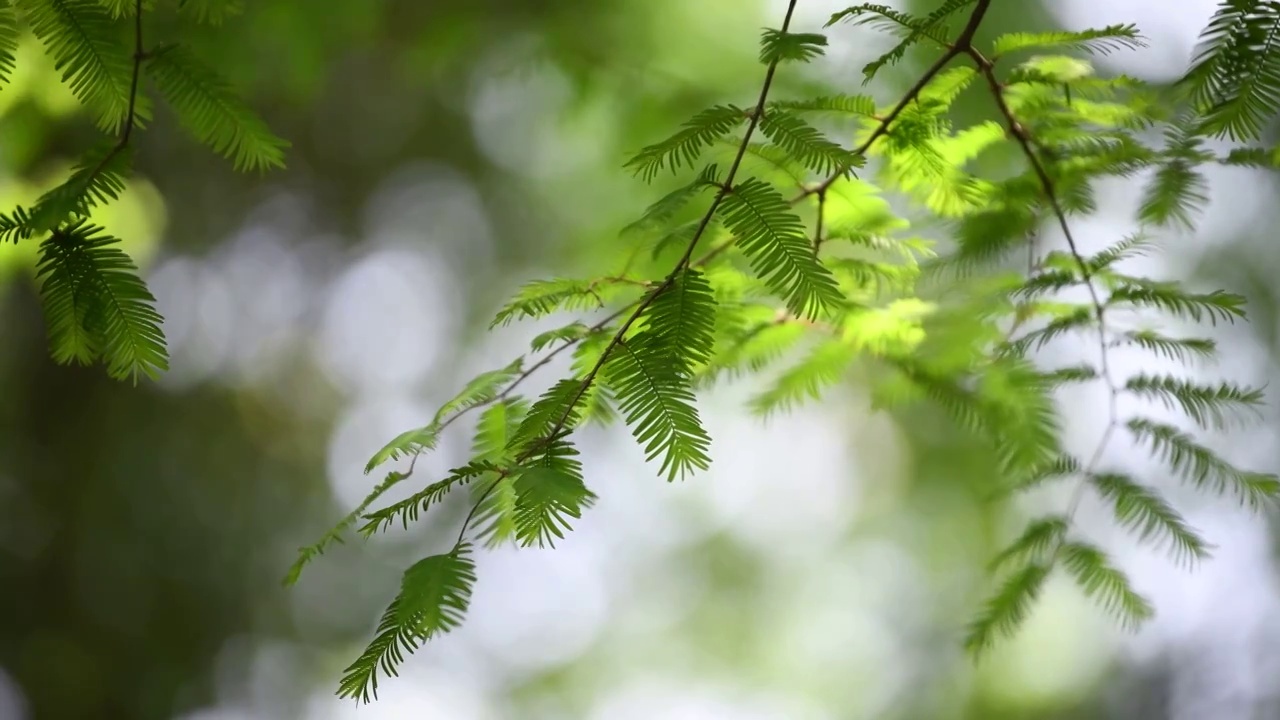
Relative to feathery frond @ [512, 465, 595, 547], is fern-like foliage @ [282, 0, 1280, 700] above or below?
above

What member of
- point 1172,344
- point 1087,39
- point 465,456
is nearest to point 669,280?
point 1087,39

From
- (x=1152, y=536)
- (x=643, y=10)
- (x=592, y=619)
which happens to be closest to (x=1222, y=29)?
(x=1152, y=536)

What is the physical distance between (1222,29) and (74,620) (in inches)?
108

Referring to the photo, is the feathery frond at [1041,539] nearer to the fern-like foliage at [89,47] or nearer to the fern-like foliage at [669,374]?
the fern-like foliage at [669,374]

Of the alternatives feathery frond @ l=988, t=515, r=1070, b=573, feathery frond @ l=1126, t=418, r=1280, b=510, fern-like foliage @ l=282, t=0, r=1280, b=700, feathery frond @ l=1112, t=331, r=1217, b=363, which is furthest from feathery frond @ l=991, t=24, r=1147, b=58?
feathery frond @ l=988, t=515, r=1070, b=573

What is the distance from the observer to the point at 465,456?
9.62 ft

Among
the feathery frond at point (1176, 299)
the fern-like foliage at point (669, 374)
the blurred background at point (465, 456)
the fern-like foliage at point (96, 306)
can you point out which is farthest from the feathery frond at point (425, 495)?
the blurred background at point (465, 456)

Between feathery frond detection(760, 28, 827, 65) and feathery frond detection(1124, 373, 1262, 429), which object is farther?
feathery frond detection(1124, 373, 1262, 429)

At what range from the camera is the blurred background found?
83.0 inches

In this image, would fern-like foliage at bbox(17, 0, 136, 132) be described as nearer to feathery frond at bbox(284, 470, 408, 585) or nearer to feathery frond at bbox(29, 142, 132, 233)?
feathery frond at bbox(29, 142, 132, 233)

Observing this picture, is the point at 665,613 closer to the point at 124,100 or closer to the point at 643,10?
the point at 643,10

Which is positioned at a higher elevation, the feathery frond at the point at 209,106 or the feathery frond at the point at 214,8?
the feathery frond at the point at 214,8

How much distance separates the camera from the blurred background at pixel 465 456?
2.11 m

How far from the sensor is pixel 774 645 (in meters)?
3.33
